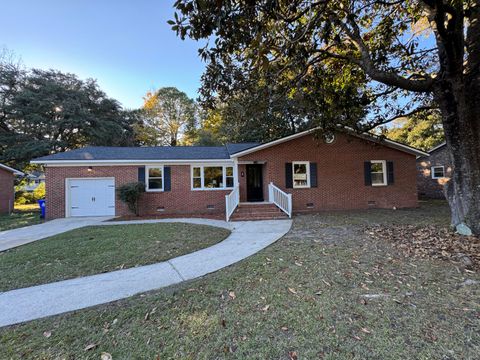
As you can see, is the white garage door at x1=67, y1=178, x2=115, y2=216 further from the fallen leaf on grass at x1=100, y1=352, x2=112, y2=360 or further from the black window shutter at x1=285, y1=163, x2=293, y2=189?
the fallen leaf on grass at x1=100, y1=352, x2=112, y2=360

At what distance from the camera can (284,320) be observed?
2748mm

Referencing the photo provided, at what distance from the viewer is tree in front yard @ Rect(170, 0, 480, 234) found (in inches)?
165

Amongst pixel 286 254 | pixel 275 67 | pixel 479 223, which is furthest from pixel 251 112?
pixel 479 223

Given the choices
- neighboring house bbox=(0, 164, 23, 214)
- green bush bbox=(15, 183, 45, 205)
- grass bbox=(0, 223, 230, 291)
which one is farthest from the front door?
green bush bbox=(15, 183, 45, 205)

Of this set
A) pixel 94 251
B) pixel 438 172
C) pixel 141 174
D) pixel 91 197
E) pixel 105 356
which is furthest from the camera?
pixel 438 172

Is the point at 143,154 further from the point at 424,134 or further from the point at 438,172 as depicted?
the point at 424,134

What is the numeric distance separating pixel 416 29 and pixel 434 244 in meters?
7.36

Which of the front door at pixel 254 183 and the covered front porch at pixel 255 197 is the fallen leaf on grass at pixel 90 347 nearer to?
the covered front porch at pixel 255 197

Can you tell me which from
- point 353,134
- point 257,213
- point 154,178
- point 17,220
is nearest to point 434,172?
point 353,134

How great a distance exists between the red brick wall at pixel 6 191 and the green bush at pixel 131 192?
399 inches

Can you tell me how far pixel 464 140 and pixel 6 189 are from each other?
77.1 feet

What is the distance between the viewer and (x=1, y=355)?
7.51 feet

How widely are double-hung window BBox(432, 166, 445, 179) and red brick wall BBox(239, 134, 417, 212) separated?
7.07 metres

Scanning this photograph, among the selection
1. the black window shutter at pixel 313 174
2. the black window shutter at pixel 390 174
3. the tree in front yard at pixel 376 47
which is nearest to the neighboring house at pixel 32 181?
the black window shutter at pixel 313 174
